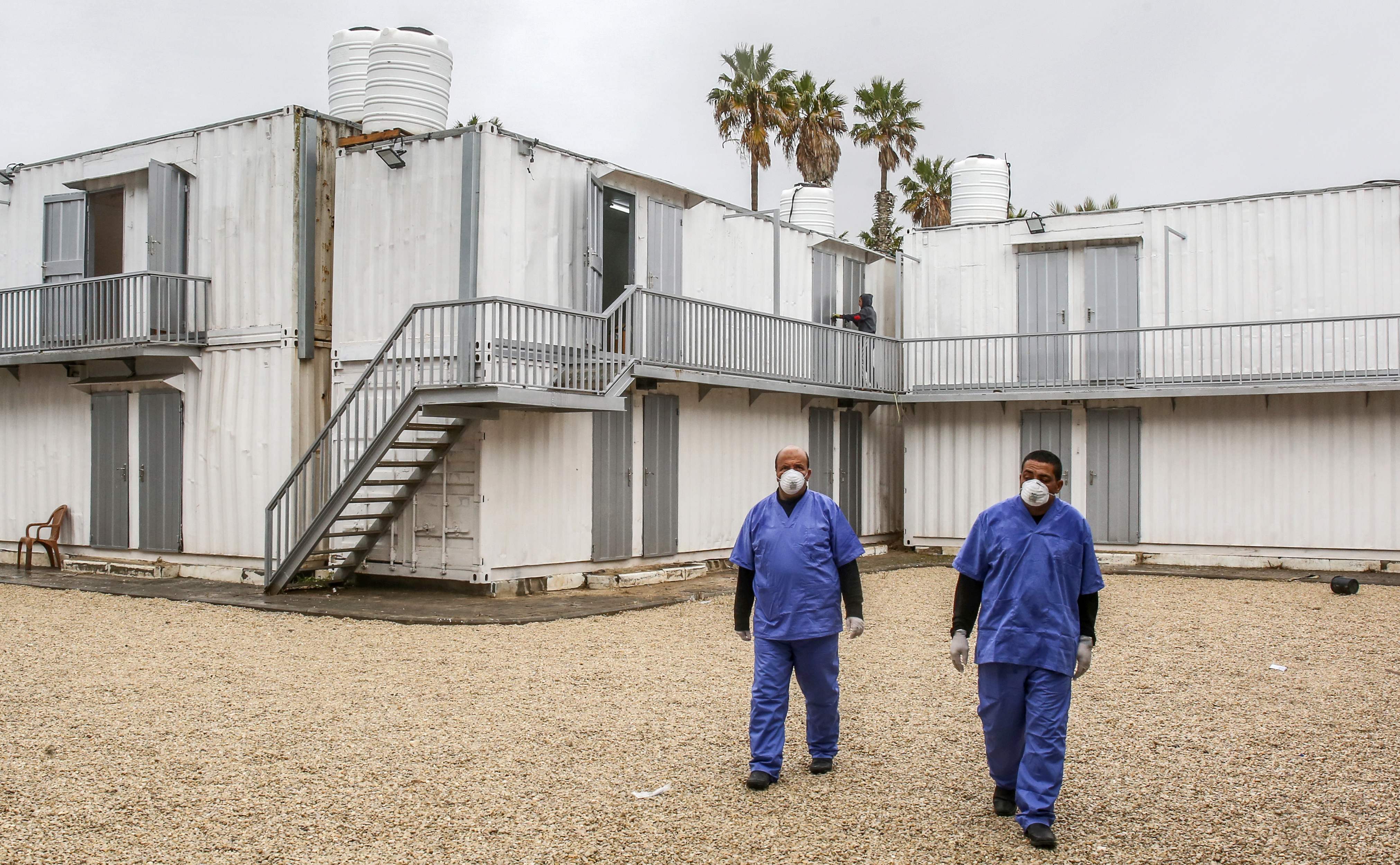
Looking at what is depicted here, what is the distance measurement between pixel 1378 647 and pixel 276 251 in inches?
492

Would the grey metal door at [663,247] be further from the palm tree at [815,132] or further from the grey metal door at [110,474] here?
the palm tree at [815,132]

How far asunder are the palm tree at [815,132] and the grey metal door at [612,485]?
1987cm

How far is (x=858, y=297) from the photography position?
21.1m

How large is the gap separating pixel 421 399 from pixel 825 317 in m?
9.30

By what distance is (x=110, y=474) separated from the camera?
16.1 m

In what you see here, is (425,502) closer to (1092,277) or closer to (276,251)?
(276,251)

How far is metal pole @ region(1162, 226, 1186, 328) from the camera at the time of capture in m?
18.5

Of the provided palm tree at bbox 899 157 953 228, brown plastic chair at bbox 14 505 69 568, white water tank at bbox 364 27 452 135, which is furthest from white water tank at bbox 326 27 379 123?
palm tree at bbox 899 157 953 228

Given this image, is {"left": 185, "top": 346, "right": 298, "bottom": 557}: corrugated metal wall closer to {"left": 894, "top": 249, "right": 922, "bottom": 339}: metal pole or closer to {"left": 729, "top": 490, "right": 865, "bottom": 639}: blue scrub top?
{"left": 729, "top": 490, "right": 865, "bottom": 639}: blue scrub top

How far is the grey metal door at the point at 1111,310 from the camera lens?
1853cm

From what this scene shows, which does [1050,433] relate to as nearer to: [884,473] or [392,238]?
[884,473]

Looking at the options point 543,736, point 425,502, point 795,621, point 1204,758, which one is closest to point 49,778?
point 543,736

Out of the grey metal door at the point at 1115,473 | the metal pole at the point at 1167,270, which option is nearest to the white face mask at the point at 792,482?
the grey metal door at the point at 1115,473

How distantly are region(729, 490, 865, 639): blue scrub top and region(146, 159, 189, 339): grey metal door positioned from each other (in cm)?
1146
